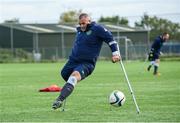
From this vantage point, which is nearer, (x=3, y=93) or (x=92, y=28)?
(x=92, y=28)

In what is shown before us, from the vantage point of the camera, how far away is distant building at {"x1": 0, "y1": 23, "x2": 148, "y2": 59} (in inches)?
2653

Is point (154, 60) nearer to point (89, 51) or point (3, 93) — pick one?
point (3, 93)

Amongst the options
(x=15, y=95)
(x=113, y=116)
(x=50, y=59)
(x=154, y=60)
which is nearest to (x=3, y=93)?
(x=15, y=95)

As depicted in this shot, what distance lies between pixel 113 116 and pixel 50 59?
5310cm

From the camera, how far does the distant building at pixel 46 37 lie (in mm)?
67375

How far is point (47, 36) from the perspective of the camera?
7394cm

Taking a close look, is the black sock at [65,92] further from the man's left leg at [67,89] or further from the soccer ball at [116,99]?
the soccer ball at [116,99]

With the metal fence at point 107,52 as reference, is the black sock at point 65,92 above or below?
above

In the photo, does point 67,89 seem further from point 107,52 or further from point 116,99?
point 107,52

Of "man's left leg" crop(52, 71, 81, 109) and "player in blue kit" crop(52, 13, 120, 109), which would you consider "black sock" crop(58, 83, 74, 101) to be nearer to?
"man's left leg" crop(52, 71, 81, 109)

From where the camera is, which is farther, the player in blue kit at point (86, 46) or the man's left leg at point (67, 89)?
the player in blue kit at point (86, 46)

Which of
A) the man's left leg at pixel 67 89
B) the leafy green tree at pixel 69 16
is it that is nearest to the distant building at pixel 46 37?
the leafy green tree at pixel 69 16

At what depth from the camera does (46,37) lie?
73875 millimetres

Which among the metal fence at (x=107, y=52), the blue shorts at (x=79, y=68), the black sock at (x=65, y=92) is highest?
the blue shorts at (x=79, y=68)
